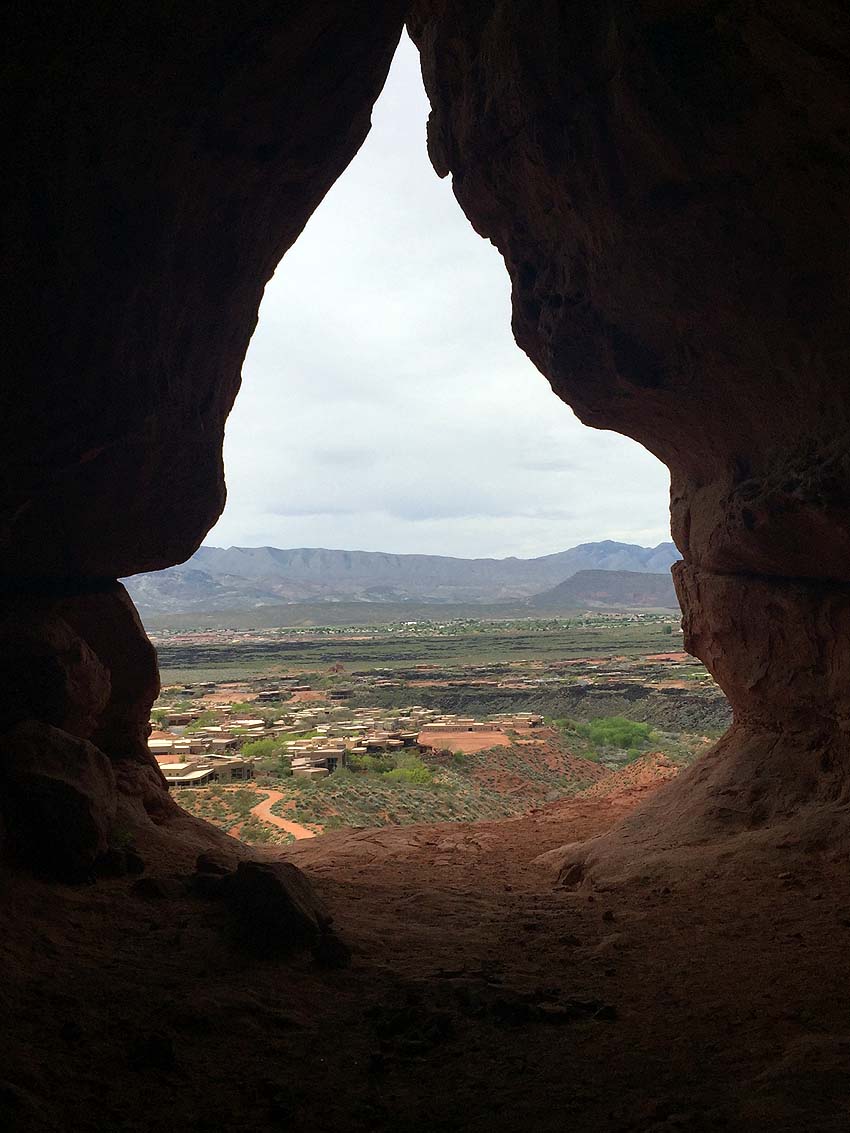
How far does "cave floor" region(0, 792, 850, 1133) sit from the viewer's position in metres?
4.64

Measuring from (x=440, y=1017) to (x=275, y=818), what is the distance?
58.3ft

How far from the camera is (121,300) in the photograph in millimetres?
9961

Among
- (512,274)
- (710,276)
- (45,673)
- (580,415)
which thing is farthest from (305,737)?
(710,276)

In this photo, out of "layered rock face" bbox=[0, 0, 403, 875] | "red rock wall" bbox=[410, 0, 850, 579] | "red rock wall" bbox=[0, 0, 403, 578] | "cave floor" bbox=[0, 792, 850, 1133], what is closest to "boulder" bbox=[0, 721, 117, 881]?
"layered rock face" bbox=[0, 0, 403, 875]

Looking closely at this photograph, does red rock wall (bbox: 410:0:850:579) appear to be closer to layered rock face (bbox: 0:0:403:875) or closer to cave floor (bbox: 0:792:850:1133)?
layered rock face (bbox: 0:0:403:875)

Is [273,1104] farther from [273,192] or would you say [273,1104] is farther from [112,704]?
[273,192]

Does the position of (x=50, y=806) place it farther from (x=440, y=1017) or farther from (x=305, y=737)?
(x=305, y=737)

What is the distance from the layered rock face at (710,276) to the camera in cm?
885

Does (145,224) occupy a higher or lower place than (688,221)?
lower

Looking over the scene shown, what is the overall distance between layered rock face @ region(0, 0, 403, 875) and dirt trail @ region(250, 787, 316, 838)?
321 inches

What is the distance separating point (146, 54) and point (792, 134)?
700cm

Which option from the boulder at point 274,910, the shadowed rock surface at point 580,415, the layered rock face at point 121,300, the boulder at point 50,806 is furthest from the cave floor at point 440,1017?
the layered rock face at point 121,300

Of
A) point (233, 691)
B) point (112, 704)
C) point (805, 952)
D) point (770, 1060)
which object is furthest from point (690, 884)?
point (233, 691)

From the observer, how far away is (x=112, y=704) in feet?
45.8
